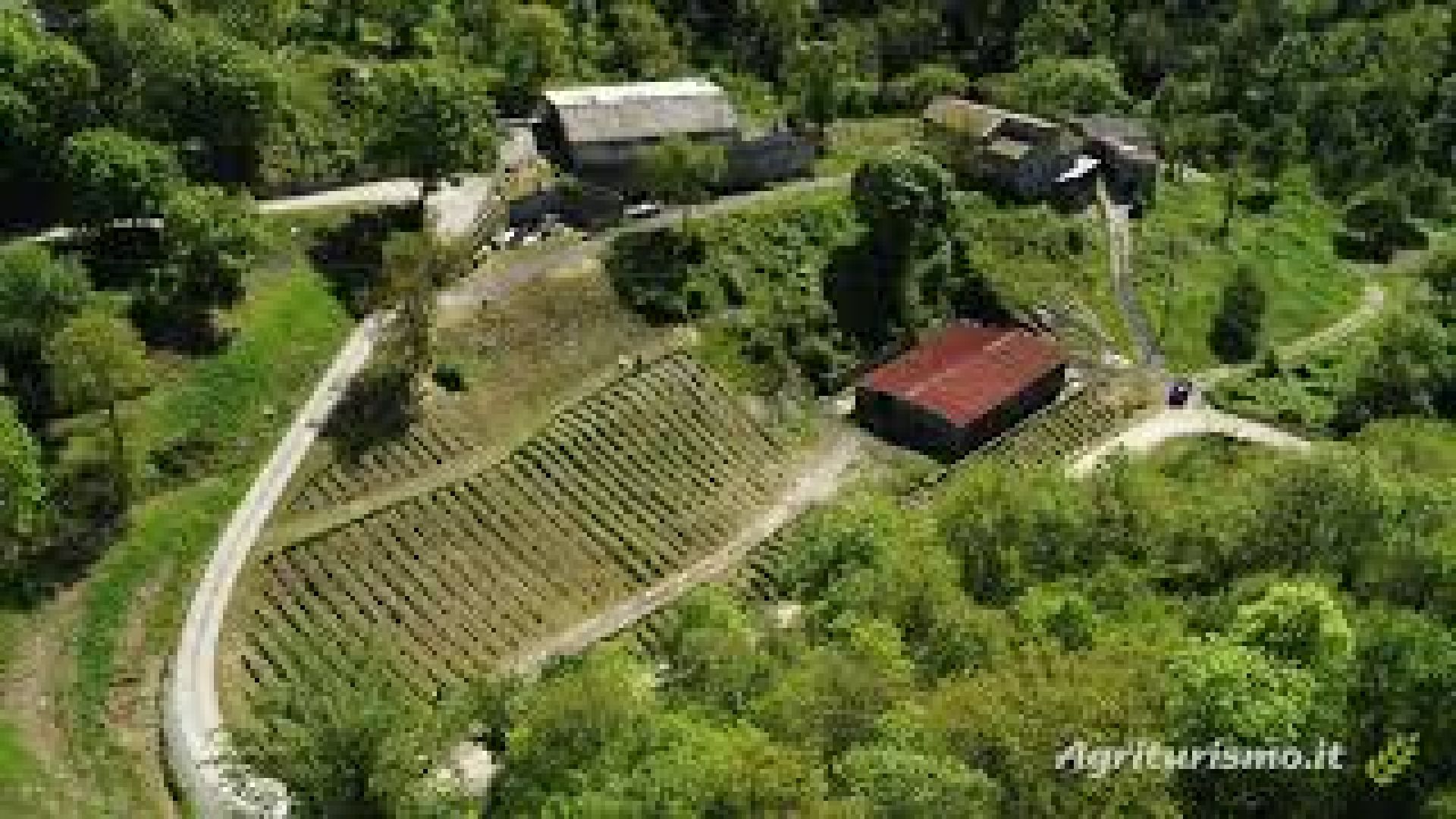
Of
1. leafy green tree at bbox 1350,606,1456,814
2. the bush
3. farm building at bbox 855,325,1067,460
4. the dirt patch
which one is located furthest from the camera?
farm building at bbox 855,325,1067,460

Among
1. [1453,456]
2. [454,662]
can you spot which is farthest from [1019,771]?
[1453,456]

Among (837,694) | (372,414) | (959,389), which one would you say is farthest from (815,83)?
(837,694)

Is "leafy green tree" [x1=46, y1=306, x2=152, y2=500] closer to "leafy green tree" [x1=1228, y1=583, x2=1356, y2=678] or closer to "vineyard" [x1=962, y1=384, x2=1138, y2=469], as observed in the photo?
"leafy green tree" [x1=1228, y1=583, x2=1356, y2=678]

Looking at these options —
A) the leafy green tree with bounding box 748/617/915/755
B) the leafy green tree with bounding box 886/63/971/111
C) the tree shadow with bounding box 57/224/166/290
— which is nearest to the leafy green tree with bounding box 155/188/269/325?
the tree shadow with bounding box 57/224/166/290

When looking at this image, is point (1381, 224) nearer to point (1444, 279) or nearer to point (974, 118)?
point (1444, 279)

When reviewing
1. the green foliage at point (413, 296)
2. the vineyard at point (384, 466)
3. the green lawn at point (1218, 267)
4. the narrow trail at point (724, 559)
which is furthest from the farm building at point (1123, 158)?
the vineyard at point (384, 466)

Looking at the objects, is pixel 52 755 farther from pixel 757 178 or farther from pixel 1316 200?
pixel 1316 200
